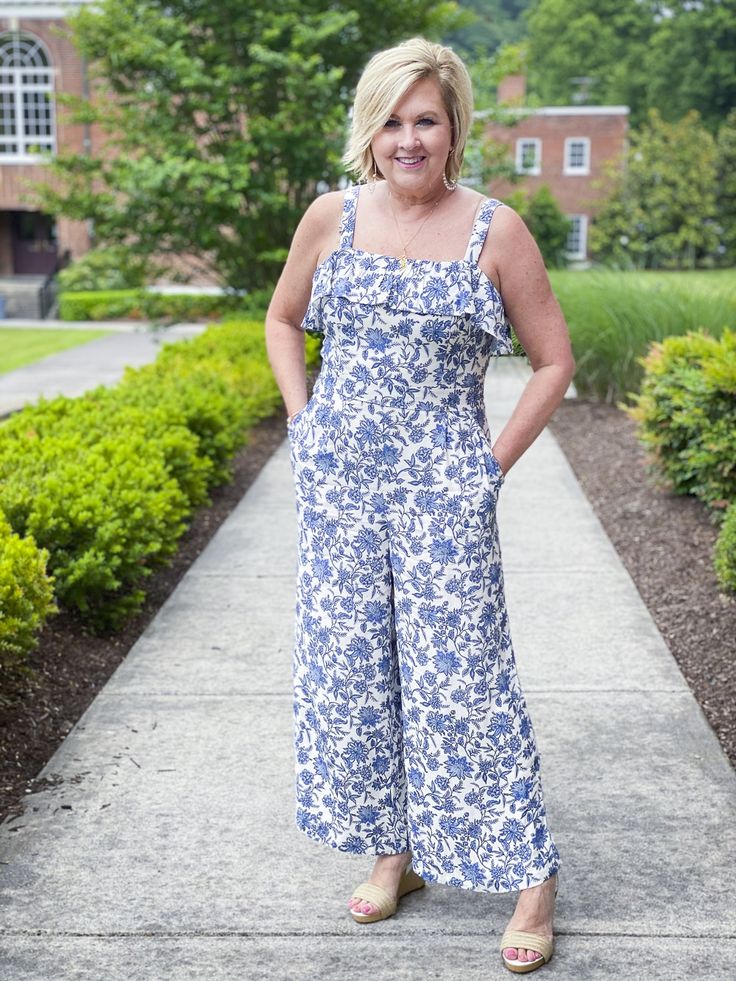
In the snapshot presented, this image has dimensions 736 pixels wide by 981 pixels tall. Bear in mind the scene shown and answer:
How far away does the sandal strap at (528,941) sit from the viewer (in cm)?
282

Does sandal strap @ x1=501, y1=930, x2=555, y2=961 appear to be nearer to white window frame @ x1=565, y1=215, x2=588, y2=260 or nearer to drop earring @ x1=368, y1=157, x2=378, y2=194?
drop earring @ x1=368, y1=157, x2=378, y2=194

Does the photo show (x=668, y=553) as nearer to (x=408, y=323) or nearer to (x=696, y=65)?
(x=408, y=323)

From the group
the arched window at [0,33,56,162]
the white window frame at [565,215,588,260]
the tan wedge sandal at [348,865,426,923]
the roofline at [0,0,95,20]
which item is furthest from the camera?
the white window frame at [565,215,588,260]

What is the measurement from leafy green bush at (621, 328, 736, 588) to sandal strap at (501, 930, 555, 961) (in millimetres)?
2779

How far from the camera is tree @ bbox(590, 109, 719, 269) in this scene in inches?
1516

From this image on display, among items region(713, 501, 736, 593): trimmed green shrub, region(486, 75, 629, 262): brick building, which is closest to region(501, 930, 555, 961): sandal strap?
region(713, 501, 736, 593): trimmed green shrub

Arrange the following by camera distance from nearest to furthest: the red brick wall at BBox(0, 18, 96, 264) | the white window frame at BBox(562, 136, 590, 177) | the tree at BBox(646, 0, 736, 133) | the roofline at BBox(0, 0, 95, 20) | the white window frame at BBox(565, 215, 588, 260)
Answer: the red brick wall at BBox(0, 18, 96, 264)
the roofline at BBox(0, 0, 95, 20)
the white window frame at BBox(565, 215, 588, 260)
the white window frame at BBox(562, 136, 590, 177)
the tree at BBox(646, 0, 736, 133)

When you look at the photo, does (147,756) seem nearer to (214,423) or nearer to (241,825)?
(241,825)

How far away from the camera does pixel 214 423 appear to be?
7.68 metres

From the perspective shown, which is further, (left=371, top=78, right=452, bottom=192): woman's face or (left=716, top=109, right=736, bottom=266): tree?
(left=716, top=109, right=736, bottom=266): tree

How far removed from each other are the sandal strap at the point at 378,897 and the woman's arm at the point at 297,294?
3.83 ft

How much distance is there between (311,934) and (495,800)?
0.55m

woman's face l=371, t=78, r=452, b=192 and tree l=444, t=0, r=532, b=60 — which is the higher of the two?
tree l=444, t=0, r=532, b=60

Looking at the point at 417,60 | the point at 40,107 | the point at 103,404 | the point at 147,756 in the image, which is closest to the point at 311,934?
the point at 147,756
